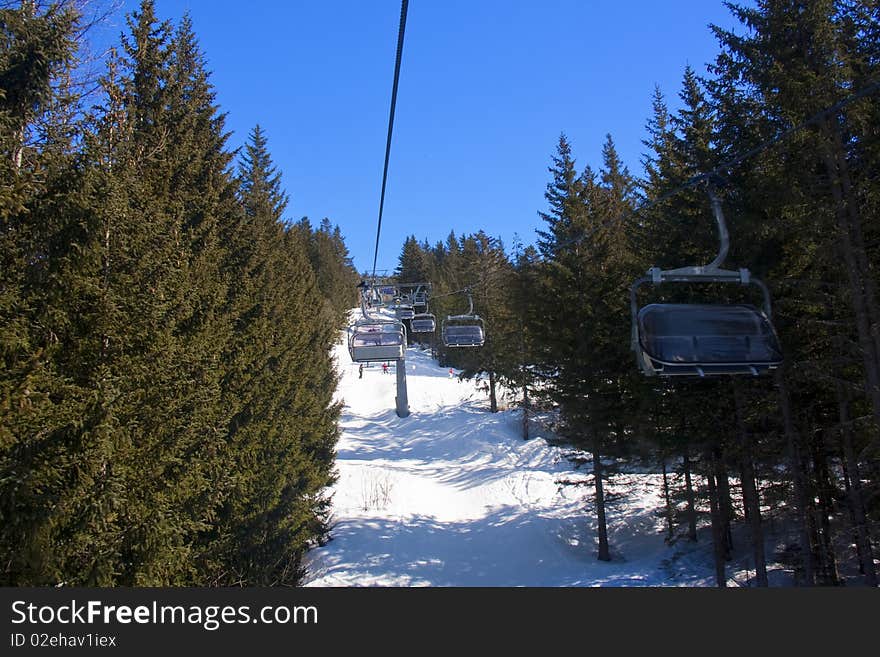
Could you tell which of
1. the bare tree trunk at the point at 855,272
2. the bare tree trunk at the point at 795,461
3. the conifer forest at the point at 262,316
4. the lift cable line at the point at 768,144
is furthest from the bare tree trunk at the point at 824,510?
the lift cable line at the point at 768,144

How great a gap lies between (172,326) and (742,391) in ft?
38.4

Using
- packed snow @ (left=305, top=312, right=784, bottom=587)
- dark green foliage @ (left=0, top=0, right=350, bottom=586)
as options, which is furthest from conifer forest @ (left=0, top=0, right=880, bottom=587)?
packed snow @ (left=305, top=312, right=784, bottom=587)

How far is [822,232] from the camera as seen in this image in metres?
8.25

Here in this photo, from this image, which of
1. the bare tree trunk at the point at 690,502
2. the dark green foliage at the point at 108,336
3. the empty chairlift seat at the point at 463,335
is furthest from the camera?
the empty chairlift seat at the point at 463,335

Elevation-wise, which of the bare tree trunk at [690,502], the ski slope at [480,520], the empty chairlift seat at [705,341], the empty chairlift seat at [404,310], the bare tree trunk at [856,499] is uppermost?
the empty chairlift seat at [404,310]

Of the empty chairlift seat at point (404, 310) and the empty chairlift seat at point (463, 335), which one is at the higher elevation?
the empty chairlift seat at point (404, 310)

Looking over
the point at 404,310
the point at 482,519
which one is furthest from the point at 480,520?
the point at 404,310

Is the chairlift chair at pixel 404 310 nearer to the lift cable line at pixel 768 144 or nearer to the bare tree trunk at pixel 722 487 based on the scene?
the bare tree trunk at pixel 722 487

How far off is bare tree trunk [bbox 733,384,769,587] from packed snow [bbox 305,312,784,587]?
2.76 m

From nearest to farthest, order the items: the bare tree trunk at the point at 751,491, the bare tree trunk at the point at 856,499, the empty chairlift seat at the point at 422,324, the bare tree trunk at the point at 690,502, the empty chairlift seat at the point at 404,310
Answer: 1. the bare tree trunk at the point at 856,499
2. the bare tree trunk at the point at 751,491
3. the bare tree trunk at the point at 690,502
4. the empty chairlift seat at the point at 404,310
5. the empty chairlift seat at the point at 422,324

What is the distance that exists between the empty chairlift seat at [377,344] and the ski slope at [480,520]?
655 cm

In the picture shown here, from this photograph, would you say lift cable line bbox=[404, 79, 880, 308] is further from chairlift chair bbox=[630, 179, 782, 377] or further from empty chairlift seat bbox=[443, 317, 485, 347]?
empty chairlift seat bbox=[443, 317, 485, 347]

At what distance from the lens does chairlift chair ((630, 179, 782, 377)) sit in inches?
231

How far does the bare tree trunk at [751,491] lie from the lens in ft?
37.6
